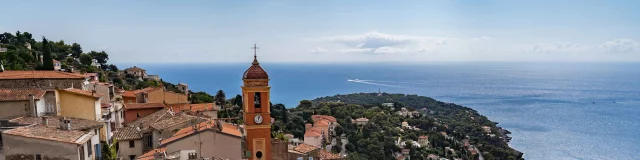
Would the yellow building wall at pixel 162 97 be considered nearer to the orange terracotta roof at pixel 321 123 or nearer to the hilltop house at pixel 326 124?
the orange terracotta roof at pixel 321 123

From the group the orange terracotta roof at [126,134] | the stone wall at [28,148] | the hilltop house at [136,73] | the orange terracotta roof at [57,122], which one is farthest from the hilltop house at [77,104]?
the hilltop house at [136,73]

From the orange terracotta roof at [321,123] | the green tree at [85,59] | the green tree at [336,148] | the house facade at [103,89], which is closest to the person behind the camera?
the house facade at [103,89]

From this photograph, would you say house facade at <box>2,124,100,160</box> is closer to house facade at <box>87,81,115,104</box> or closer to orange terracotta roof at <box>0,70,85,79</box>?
orange terracotta roof at <box>0,70,85,79</box>

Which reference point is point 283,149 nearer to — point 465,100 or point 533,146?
Answer: point 533,146

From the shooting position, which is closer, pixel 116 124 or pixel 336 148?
pixel 116 124

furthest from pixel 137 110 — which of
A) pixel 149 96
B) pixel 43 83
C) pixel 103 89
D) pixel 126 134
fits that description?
pixel 126 134

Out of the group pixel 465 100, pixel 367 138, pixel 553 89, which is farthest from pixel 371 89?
pixel 367 138

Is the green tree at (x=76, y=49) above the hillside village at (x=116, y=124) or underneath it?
above

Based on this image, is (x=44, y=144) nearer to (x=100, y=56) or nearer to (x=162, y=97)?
(x=162, y=97)
